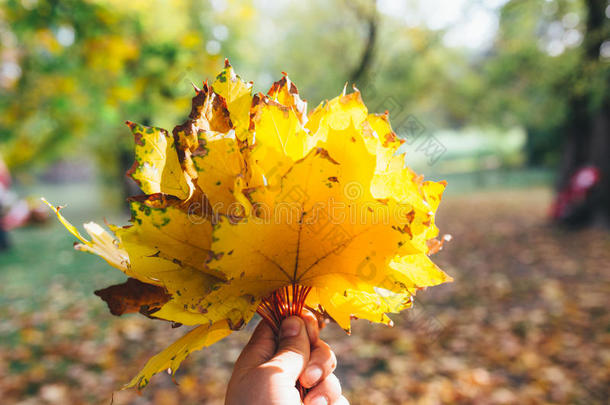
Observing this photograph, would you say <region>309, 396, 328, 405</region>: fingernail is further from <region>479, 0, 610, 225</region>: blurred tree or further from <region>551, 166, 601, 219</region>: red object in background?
<region>551, 166, 601, 219</region>: red object in background

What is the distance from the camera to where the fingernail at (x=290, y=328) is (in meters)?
1.01

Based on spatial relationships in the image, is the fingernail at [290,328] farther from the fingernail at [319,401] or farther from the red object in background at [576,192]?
the red object in background at [576,192]

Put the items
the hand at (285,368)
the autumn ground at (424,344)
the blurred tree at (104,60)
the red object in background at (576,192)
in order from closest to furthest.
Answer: the hand at (285,368)
the autumn ground at (424,344)
the blurred tree at (104,60)
the red object in background at (576,192)

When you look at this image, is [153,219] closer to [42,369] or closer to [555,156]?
[42,369]

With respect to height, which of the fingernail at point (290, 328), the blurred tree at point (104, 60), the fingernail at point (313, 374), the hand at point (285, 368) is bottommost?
the fingernail at point (313, 374)

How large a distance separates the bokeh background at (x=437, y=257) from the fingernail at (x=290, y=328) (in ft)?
3.60

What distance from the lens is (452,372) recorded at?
3.34 metres

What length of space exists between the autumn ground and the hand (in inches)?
89.8

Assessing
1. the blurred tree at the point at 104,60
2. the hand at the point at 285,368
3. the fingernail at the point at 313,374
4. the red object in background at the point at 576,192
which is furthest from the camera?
the red object in background at the point at 576,192

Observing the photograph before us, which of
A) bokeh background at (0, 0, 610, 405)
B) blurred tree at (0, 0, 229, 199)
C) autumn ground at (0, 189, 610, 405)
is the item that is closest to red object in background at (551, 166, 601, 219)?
bokeh background at (0, 0, 610, 405)

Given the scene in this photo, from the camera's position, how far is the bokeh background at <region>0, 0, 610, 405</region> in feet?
10.8

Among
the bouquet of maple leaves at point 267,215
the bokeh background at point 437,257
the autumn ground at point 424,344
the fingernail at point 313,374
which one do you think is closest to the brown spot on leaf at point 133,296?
the bouquet of maple leaves at point 267,215

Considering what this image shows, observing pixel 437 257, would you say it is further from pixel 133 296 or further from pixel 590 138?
pixel 133 296

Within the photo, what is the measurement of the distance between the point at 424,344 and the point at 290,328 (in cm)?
329
